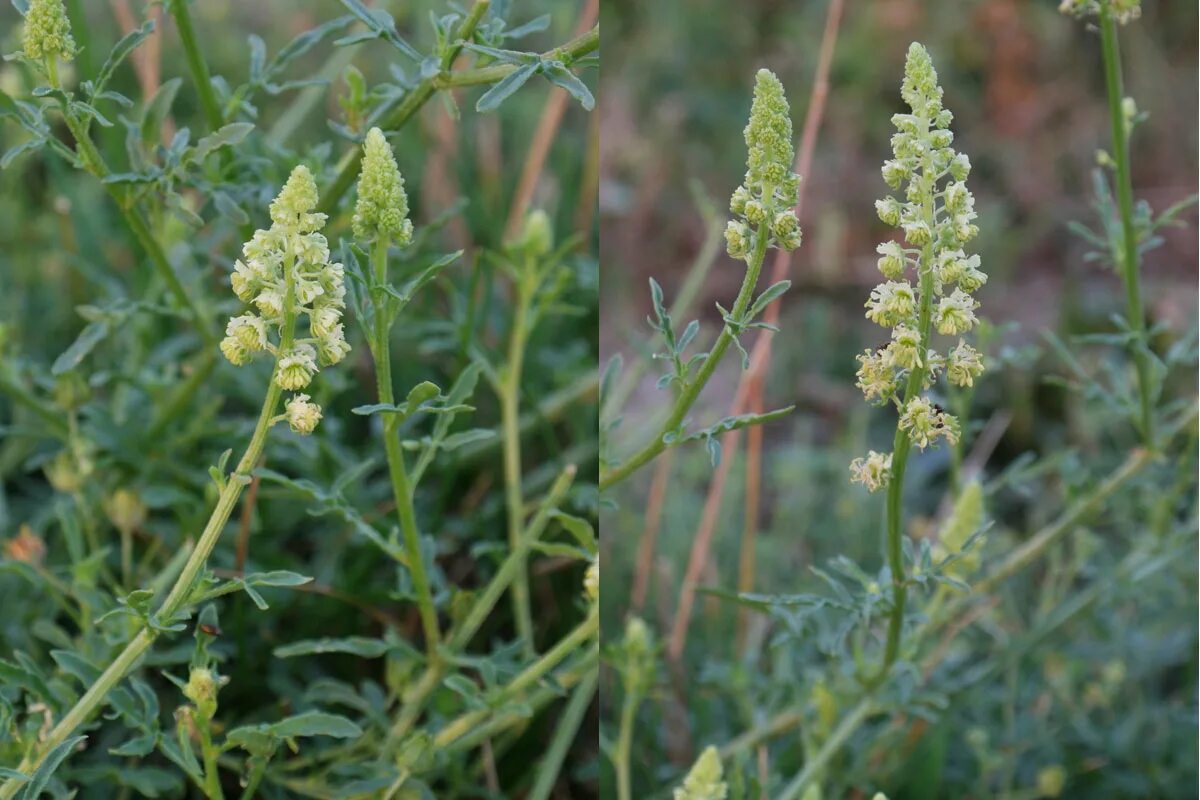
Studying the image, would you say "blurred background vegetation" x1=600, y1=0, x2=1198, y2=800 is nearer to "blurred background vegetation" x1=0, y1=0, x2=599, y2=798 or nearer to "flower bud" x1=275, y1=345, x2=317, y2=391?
"blurred background vegetation" x1=0, y1=0, x2=599, y2=798

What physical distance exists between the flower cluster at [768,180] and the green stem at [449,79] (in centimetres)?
21

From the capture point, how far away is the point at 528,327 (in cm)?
148

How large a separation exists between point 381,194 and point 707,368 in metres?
0.27

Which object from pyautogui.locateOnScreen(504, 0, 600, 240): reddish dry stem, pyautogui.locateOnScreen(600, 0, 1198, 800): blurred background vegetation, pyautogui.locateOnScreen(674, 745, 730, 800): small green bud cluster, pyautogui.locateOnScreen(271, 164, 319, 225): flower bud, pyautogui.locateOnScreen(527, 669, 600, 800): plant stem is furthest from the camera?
pyautogui.locateOnScreen(504, 0, 600, 240): reddish dry stem

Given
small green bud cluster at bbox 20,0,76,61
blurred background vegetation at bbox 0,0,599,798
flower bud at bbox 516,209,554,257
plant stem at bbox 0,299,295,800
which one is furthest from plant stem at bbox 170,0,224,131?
plant stem at bbox 0,299,295,800

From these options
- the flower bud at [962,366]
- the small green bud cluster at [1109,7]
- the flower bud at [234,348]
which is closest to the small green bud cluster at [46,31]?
the flower bud at [234,348]

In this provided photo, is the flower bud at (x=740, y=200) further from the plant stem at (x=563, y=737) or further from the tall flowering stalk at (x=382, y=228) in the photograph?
the plant stem at (x=563, y=737)

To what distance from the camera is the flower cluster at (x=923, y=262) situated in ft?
3.09

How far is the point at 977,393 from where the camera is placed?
7.93ft

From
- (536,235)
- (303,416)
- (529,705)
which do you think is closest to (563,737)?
(529,705)

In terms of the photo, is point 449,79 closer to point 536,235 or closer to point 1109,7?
point 536,235

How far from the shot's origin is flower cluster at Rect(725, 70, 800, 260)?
3.04ft

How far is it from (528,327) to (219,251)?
44cm

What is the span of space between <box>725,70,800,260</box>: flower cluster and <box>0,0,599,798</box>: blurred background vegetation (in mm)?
277
